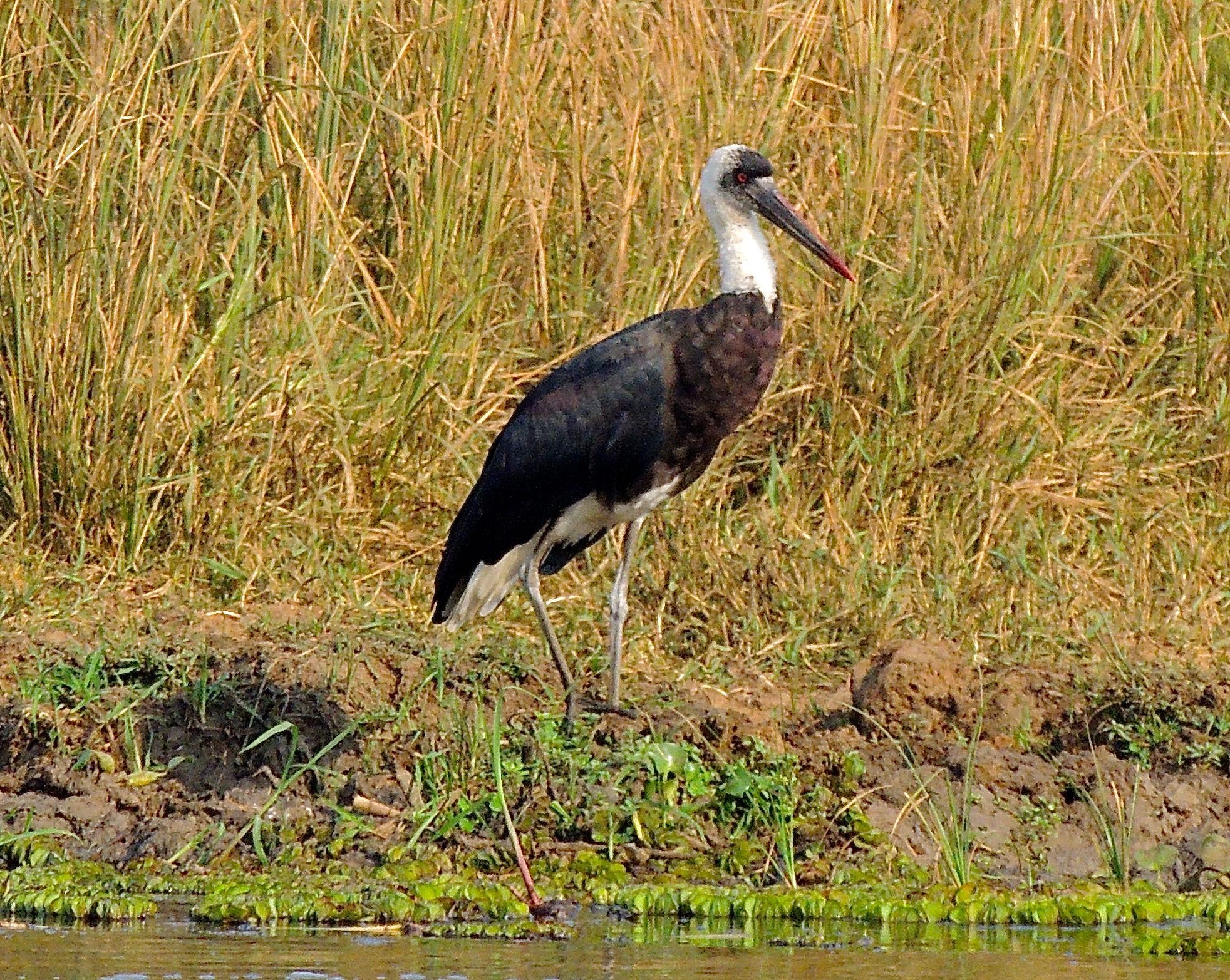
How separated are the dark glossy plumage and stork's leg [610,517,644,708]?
243 mm

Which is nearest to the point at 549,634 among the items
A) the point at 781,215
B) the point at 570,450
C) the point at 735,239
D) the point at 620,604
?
the point at 620,604

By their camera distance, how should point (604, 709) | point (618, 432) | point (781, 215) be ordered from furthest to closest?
point (781, 215), point (618, 432), point (604, 709)

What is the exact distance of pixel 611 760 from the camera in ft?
17.9

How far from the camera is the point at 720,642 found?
6.30 m

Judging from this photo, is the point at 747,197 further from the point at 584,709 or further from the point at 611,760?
the point at 611,760

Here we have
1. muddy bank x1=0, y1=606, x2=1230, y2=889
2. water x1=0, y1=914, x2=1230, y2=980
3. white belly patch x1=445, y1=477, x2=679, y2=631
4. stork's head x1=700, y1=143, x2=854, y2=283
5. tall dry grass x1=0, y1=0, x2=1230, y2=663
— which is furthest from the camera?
tall dry grass x1=0, y1=0, x2=1230, y2=663

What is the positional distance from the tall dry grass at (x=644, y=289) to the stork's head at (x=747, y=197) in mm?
843

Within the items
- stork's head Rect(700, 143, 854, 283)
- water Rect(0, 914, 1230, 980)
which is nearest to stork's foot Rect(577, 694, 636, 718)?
water Rect(0, 914, 1230, 980)

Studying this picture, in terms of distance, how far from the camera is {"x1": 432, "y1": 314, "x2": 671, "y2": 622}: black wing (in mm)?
5793

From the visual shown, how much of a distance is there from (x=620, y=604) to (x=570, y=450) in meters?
0.44

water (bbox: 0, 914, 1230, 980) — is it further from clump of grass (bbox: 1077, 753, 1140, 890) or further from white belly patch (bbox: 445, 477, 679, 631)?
white belly patch (bbox: 445, 477, 679, 631)

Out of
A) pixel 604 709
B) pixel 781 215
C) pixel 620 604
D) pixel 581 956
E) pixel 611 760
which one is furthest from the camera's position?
pixel 781 215

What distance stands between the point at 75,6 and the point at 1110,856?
13.9ft

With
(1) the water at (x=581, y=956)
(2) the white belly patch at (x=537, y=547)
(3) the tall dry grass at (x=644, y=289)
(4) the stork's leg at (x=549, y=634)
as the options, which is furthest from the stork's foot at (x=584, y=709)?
(1) the water at (x=581, y=956)
